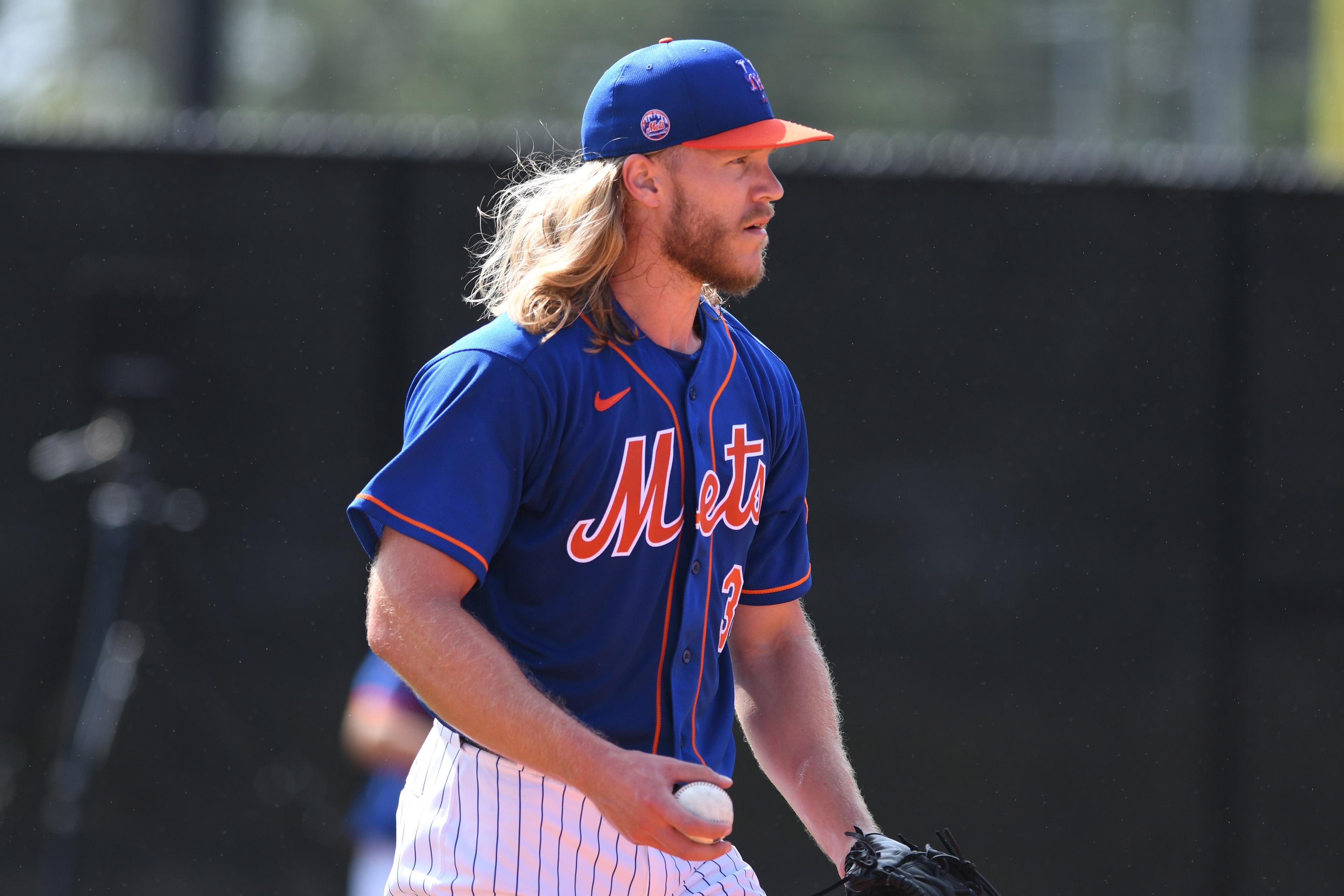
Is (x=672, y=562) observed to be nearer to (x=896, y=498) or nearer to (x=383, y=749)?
(x=383, y=749)

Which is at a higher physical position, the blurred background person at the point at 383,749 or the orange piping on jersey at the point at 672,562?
the orange piping on jersey at the point at 672,562

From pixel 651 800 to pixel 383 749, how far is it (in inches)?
61.9

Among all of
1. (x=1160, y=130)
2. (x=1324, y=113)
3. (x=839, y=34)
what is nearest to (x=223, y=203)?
(x=839, y=34)

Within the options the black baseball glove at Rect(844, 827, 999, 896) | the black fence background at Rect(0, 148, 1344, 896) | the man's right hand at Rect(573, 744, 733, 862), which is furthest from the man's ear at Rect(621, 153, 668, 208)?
the black fence background at Rect(0, 148, 1344, 896)

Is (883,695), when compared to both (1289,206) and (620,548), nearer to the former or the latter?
(1289,206)

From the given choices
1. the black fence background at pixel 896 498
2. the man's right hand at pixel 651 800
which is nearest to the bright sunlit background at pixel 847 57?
the black fence background at pixel 896 498

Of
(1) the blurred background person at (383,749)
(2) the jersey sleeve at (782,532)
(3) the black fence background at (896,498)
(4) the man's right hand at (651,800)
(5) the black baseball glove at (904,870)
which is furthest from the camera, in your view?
(3) the black fence background at (896,498)

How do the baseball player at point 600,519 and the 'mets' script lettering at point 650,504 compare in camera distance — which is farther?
Answer: the 'mets' script lettering at point 650,504

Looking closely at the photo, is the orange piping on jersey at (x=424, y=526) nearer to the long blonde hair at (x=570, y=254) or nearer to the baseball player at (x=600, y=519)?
the baseball player at (x=600, y=519)

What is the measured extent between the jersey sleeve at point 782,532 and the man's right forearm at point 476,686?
2.14 ft

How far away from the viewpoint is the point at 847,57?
5.91 metres

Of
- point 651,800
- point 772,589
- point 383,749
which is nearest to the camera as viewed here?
point 651,800

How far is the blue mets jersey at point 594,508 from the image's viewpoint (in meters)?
1.89

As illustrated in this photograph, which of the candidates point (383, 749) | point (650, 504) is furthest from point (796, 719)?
point (383, 749)
